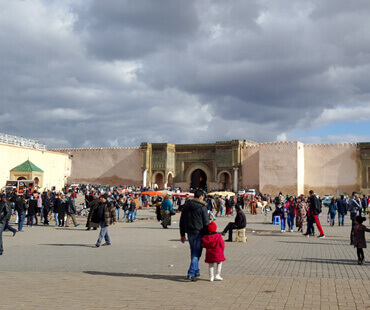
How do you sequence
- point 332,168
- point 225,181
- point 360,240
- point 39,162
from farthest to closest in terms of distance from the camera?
point 225,181 < point 332,168 < point 39,162 < point 360,240

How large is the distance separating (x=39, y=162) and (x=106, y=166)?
12.0 meters

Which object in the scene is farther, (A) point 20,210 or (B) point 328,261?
(A) point 20,210

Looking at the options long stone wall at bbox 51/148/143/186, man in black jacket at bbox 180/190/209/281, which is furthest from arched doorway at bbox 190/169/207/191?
man in black jacket at bbox 180/190/209/281

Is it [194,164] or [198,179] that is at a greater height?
[194,164]

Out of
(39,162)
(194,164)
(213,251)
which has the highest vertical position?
(194,164)

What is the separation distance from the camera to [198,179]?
5009cm

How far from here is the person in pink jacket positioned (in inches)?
253

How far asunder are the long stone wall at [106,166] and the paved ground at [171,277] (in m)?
38.2

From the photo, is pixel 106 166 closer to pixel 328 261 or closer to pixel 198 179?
pixel 198 179

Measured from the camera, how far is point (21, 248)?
33.9 ft

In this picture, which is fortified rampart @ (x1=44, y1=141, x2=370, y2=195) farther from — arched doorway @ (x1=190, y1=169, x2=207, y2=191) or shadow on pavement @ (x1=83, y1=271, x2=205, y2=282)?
shadow on pavement @ (x1=83, y1=271, x2=205, y2=282)

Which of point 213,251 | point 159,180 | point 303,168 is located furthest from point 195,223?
point 159,180

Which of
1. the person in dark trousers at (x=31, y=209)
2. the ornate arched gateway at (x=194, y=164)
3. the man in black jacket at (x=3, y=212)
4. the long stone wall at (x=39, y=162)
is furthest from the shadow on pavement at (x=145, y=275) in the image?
the ornate arched gateway at (x=194, y=164)

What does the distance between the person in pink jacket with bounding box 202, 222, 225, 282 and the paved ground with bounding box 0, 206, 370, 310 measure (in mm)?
184
